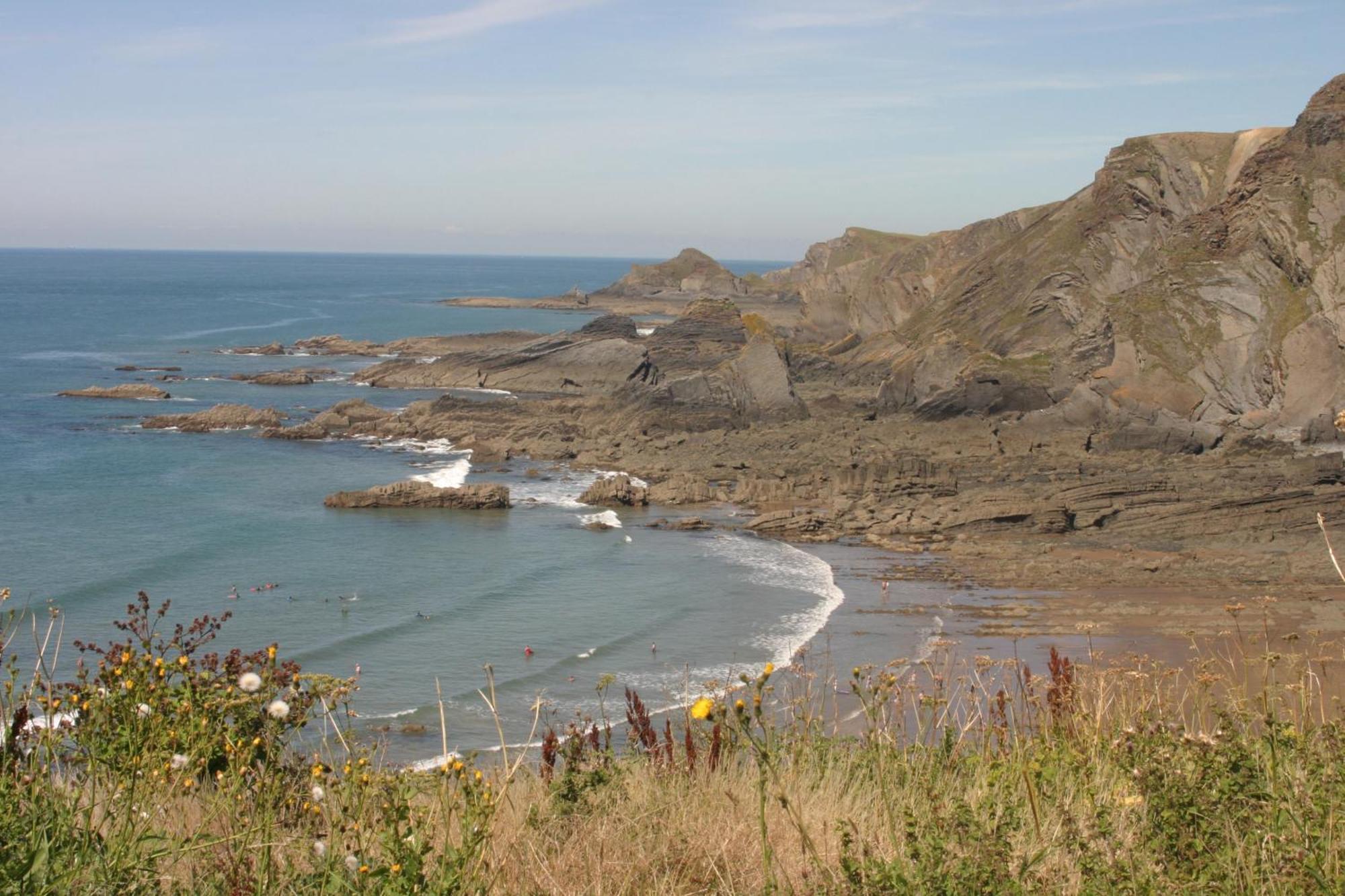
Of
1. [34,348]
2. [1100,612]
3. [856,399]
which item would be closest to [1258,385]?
[856,399]

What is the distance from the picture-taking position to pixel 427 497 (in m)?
Result: 34.0

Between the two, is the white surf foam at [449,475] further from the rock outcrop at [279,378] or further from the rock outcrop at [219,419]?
the rock outcrop at [279,378]

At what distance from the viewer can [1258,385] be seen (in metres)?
38.4

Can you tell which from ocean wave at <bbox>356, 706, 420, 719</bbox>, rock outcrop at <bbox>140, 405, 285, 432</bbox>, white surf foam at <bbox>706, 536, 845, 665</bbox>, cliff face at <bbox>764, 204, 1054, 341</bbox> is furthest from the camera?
cliff face at <bbox>764, 204, 1054, 341</bbox>

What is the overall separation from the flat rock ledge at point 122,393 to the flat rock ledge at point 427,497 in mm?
25290

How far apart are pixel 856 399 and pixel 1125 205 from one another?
16.0 m

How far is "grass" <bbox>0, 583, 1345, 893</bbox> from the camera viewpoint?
359cm

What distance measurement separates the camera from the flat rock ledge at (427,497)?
33500mm

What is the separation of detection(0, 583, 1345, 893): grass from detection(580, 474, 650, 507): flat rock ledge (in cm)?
2848

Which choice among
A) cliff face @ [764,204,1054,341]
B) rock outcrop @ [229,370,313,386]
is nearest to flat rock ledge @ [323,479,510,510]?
rock outcrop @ [229,370,313,386]

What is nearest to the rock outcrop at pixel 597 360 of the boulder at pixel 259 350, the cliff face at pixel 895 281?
the cliff face at pixel 895 281

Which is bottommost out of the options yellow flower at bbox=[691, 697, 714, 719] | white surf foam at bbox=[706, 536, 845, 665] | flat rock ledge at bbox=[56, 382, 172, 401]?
white surf foam at bbox=[706, 536, 845, 665]

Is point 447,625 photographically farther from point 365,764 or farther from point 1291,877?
point 1291,877

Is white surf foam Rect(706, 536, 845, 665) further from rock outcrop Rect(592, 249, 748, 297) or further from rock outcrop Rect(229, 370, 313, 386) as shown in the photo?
rock outcrop Rect(592, 249, 748, 297)
